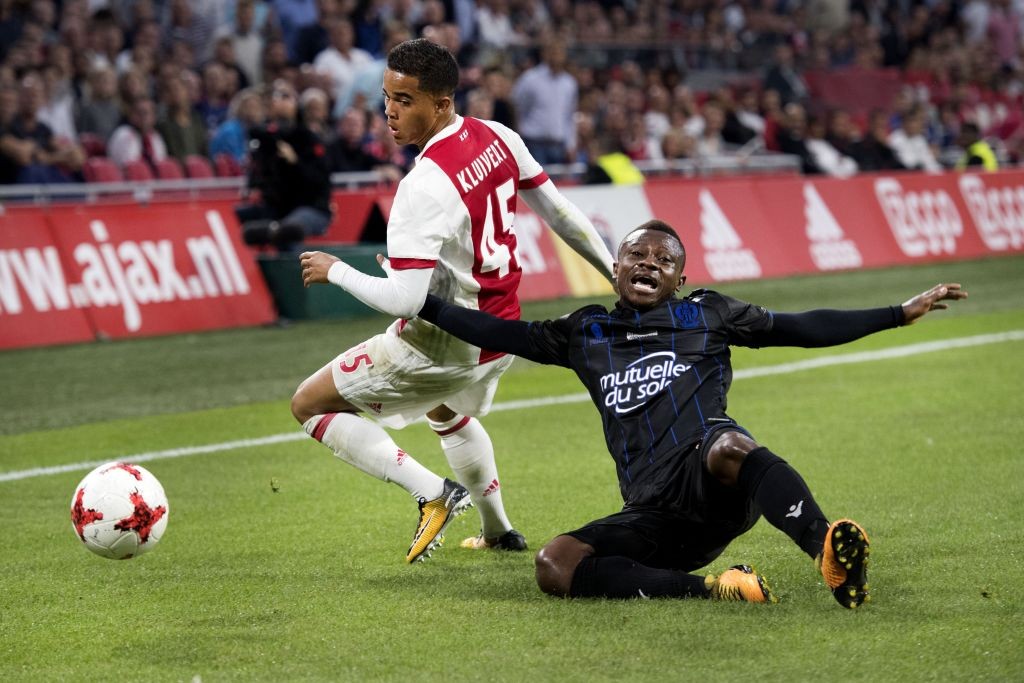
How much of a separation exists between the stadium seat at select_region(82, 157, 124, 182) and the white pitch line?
22.9ft

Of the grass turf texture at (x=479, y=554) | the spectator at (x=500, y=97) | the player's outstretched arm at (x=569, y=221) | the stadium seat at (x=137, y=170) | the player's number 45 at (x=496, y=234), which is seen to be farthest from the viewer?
the spectator at (x=500, y=97)

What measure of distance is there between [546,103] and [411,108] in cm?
1386

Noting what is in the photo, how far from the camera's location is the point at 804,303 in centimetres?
1564

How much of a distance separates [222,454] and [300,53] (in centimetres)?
1125

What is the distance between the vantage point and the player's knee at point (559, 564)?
208 inches

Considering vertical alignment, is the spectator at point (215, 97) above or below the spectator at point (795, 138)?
above

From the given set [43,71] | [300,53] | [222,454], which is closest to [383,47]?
[300,53]

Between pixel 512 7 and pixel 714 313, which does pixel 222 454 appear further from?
pixel 512 7

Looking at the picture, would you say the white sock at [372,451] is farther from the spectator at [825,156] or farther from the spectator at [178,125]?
the spectator at [825,156]

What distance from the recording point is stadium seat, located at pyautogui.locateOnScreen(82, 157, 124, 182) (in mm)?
15727

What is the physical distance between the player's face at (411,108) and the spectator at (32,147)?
10196 millimetres

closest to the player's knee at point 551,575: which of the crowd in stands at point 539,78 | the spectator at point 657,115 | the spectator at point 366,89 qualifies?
the crowd in stands at point 539,78

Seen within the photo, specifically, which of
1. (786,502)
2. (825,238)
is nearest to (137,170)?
(825,238)

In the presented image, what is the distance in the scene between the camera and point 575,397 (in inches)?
421
